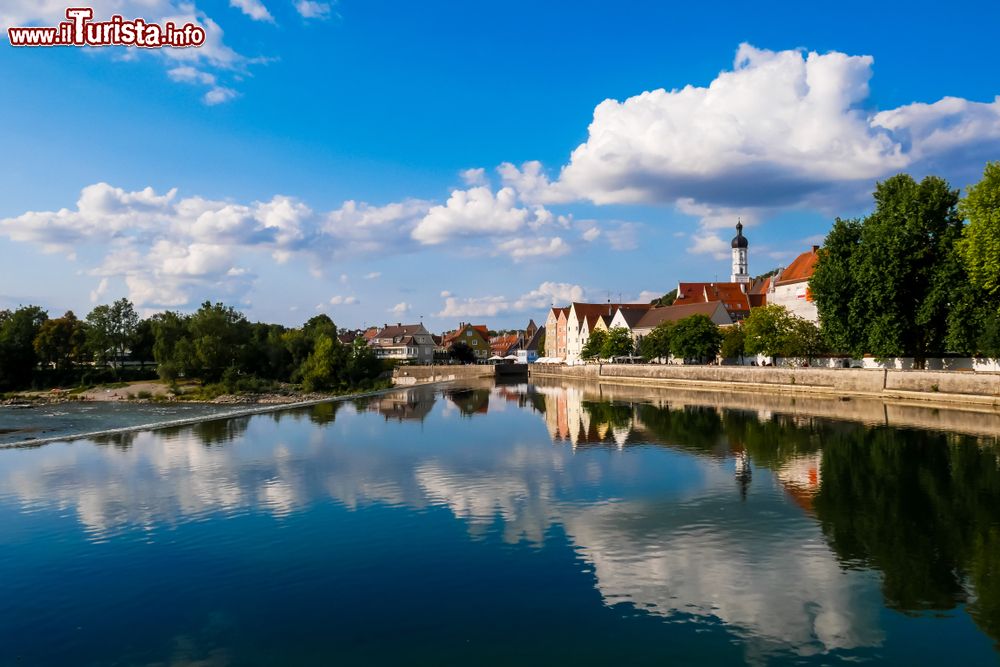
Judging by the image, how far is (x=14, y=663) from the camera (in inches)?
383

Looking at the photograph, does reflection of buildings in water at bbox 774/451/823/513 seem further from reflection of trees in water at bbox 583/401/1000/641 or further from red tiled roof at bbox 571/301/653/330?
red tiled roof at bbox 571/301/653/330

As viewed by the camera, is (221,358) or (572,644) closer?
(572,644)

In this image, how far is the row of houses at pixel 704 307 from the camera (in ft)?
276

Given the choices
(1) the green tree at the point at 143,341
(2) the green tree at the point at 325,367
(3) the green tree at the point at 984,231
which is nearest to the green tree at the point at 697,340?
(3) the green tree at the point at 984,231

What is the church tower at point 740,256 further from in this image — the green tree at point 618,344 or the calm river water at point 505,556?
the calm river water at point 505,556

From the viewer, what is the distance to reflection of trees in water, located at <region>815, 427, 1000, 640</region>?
39.9 ft

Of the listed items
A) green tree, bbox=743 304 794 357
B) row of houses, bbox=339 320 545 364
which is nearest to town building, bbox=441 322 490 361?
row of houses, bbox=339 320 545 364

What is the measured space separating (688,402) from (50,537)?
4677 centimetres

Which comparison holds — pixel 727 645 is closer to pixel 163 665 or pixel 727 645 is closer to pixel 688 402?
pixel 163 665

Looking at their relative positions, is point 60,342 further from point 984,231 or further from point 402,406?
point 984,231

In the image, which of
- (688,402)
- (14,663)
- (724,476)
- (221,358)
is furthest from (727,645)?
(221,358)

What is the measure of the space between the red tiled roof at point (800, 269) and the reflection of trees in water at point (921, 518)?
56.7 meters

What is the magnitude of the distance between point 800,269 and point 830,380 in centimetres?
3268

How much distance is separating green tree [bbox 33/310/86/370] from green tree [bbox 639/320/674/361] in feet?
251
